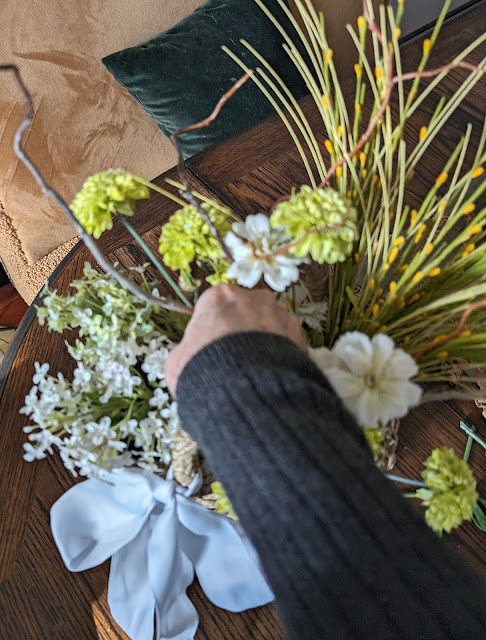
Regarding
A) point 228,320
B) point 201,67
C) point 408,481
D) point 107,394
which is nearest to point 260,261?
point 228,320

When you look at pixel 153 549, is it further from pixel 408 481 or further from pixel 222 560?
pixel 408 481

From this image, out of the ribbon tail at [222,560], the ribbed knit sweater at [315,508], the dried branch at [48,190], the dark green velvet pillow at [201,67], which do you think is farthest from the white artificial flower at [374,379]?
the dark green velvet pillow at [201,67]

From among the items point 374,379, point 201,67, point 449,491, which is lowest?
point 449,491

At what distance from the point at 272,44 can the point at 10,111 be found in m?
0.46

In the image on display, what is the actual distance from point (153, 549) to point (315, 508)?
26 centimetres

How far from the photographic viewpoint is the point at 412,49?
847 mm

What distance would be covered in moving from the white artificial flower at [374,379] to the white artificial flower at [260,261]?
0.06 meters

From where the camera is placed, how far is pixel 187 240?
360mm

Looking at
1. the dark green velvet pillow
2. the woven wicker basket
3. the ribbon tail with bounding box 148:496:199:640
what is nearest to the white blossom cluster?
the woven wicker basket

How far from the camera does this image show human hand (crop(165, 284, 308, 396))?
1.10 feet

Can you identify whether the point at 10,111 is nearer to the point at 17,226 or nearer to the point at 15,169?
the point at 15,169

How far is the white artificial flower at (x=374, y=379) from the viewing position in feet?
1.05

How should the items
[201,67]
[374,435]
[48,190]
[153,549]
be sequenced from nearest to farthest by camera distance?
1. [48,190]
2. [374,435]
3. [153,549]
4. [201,67]

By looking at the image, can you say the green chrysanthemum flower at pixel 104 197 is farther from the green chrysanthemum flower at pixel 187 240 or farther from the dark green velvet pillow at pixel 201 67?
the dark green velvet pillow at pixel 201 67
